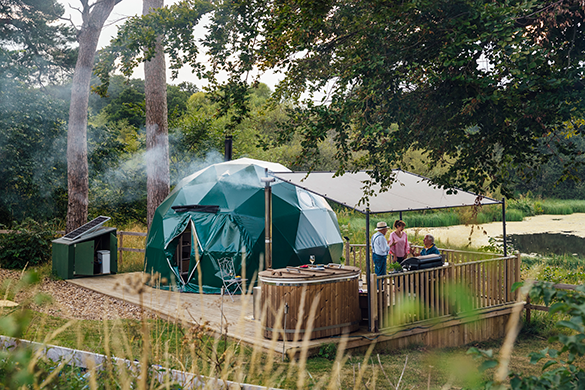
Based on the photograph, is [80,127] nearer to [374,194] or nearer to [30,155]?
[30,155]

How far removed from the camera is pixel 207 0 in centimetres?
805

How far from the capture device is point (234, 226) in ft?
33.0

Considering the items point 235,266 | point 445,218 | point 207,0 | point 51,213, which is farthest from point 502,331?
point 51,213

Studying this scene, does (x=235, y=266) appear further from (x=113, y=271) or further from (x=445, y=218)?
(x=445, y=218)

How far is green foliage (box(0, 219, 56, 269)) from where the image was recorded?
41.7ft

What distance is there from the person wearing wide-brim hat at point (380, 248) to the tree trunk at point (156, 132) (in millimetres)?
6557

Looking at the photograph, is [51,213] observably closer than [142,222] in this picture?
Yes

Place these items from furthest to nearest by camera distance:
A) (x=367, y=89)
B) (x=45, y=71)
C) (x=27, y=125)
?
(x=45, y=71)
(x=27, y=125)
(x=367, y=89)

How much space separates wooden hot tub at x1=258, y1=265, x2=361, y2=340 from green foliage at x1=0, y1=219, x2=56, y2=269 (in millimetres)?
9120

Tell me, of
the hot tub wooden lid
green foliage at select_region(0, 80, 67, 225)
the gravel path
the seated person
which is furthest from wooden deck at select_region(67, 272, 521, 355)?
green foliage at select_region(0, 80, 67, 225)

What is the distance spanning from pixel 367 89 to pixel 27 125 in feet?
46.3

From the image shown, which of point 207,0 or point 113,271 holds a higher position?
point 207,0

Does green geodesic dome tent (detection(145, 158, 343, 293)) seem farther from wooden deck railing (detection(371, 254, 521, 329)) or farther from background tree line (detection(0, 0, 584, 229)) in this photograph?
wooden deck railing (detection(371, 254, 521, 329))

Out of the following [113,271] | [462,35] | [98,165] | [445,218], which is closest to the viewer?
[462,35]
